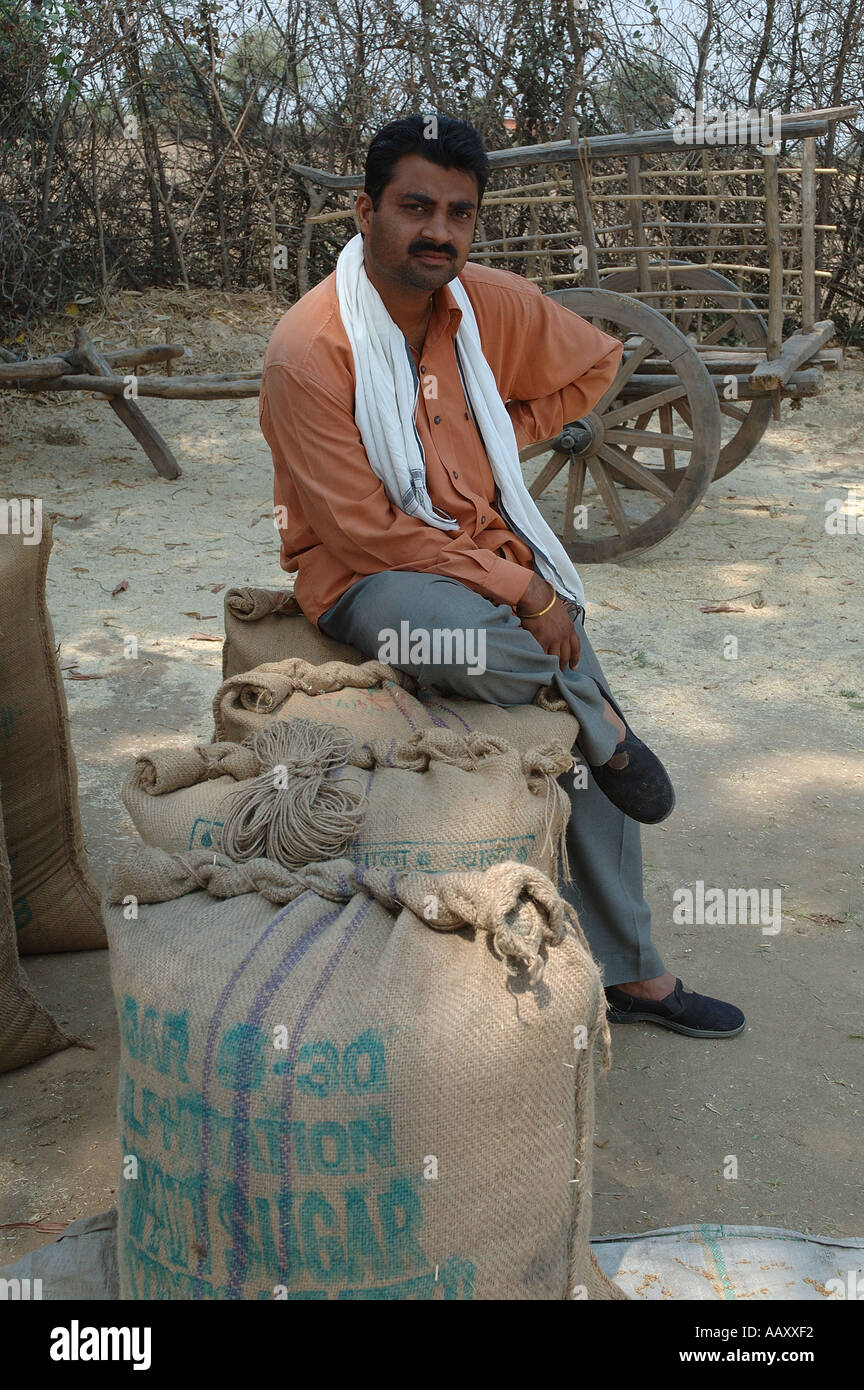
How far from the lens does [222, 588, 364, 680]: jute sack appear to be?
2531 mm

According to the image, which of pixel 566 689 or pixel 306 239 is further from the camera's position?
pixel 306 239

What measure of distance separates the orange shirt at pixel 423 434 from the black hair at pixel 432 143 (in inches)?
9.5

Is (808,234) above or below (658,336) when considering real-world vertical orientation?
above

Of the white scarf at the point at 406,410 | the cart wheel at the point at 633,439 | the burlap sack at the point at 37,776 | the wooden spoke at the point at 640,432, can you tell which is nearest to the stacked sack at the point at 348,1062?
the white scarf at the point at 406,410

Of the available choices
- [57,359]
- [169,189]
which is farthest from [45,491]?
[169,189]

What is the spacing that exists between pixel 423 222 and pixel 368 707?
3.13 feet

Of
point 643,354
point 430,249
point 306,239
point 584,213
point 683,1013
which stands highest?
point 306,239

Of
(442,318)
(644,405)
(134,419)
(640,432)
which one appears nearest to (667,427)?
(640,432)

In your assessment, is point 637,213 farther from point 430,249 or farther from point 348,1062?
point 348,1062

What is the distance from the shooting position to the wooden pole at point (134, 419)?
642 centimetres

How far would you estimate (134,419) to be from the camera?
6633mm

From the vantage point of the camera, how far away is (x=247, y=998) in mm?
1503

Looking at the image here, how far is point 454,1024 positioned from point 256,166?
8.33 metres

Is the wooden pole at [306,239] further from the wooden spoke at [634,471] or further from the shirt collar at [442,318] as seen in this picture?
the shirt collar at [442,318]
